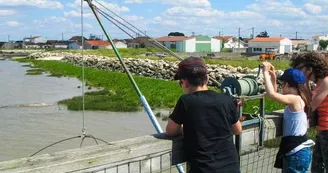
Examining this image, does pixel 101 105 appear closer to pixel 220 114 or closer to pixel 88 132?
pixel 88 132

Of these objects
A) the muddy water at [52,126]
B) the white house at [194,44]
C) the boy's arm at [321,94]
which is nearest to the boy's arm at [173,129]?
the boy's arm at [321,94]

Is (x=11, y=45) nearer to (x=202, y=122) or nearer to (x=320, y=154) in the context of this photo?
(x=320, y=154)

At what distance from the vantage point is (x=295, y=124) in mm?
4012

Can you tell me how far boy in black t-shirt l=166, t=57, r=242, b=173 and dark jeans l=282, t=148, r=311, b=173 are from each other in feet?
3.64

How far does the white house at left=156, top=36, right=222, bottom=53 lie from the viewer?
86931mm

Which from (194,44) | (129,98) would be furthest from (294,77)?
(194,44)

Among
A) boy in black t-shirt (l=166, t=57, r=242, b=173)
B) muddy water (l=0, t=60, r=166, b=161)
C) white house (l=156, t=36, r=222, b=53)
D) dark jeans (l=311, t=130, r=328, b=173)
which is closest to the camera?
boy in black t-shirt (l=166, t=57, r=242, b=173)

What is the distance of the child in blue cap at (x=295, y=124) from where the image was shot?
3936 millimetres

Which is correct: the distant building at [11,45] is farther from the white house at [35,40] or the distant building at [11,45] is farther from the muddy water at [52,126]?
the muddy water at [52,126]

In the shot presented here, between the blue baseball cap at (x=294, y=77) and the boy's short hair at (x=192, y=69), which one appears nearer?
Answer: the boy's short hair at (x=192, y=69)

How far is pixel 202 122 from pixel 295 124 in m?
1.39

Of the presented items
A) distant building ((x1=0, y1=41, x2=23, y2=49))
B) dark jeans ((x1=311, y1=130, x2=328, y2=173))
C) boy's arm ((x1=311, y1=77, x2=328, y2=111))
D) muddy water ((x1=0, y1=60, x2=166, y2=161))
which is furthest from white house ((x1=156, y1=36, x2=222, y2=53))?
distant building ((x1=0, y1=41, x2=23, y2=49))

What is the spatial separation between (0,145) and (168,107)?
8.54m

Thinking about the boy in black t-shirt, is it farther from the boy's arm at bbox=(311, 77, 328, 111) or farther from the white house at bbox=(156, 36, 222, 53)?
the white house at bbox=(156, 36, 222, 53)
